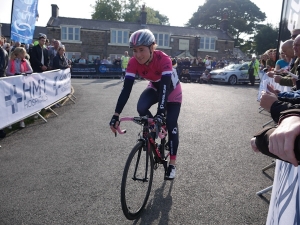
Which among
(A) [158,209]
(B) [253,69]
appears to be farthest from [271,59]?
(B) [253,69]

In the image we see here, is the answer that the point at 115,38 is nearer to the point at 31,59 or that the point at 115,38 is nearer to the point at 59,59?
the point at 59,59

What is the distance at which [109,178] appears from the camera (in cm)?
448

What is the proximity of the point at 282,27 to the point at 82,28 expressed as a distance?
4090cm

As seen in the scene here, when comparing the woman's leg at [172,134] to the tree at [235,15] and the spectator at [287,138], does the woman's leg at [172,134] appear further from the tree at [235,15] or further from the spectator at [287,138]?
the tree at [235,15]

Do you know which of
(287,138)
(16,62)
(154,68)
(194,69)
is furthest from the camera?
(194,69)

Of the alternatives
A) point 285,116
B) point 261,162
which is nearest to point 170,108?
point 261,162

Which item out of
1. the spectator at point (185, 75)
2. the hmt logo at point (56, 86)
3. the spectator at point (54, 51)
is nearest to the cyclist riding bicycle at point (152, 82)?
the hmt logo at point (56, 86)

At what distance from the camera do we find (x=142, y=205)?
3.56 m

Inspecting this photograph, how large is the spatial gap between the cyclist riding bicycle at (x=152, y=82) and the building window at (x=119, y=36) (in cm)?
4368

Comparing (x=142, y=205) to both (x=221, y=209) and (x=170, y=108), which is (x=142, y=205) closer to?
(x=221, y=209)

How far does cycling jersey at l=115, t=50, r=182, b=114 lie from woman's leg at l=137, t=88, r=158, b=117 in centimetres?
13

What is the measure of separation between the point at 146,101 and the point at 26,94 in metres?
4.46

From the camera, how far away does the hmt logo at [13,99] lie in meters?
6.43

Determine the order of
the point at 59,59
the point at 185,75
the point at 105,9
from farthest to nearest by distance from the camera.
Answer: the point at 105,9 < the point at 185,75 < the point at 59,59
